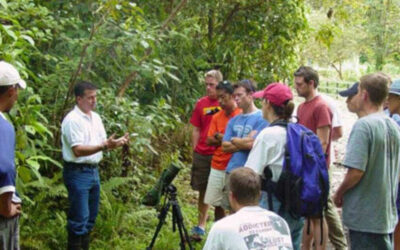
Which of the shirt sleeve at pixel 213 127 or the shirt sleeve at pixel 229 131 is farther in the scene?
the shirt sleeve at pixel 213 127

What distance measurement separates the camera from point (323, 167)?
4582 mm

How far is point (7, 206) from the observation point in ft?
12.5

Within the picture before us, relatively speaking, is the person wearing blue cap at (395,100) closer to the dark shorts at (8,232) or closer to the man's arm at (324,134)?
the man's arm at (324,134)

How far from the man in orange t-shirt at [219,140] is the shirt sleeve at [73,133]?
1.71m

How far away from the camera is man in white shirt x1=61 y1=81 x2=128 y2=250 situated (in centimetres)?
568

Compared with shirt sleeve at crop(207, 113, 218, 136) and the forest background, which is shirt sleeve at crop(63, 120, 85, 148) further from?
shirt sleeve at crop(207, 113, 218, 136)

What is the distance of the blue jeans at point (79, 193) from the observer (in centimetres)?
573

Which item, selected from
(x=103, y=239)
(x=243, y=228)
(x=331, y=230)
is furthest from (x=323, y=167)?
(x=103, y=239)

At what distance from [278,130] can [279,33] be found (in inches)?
295

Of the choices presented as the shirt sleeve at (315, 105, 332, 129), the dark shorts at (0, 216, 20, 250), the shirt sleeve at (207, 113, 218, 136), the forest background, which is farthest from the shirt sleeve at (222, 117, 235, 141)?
the dark shorts at (0, 216, 20, 250)

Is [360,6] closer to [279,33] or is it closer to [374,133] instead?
[279,33]

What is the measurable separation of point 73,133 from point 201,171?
2290 mm

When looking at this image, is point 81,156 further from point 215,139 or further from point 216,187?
point 216,187

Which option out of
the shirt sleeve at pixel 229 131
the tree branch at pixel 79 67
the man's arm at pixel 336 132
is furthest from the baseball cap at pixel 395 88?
the tree branch at pixel 79 67
